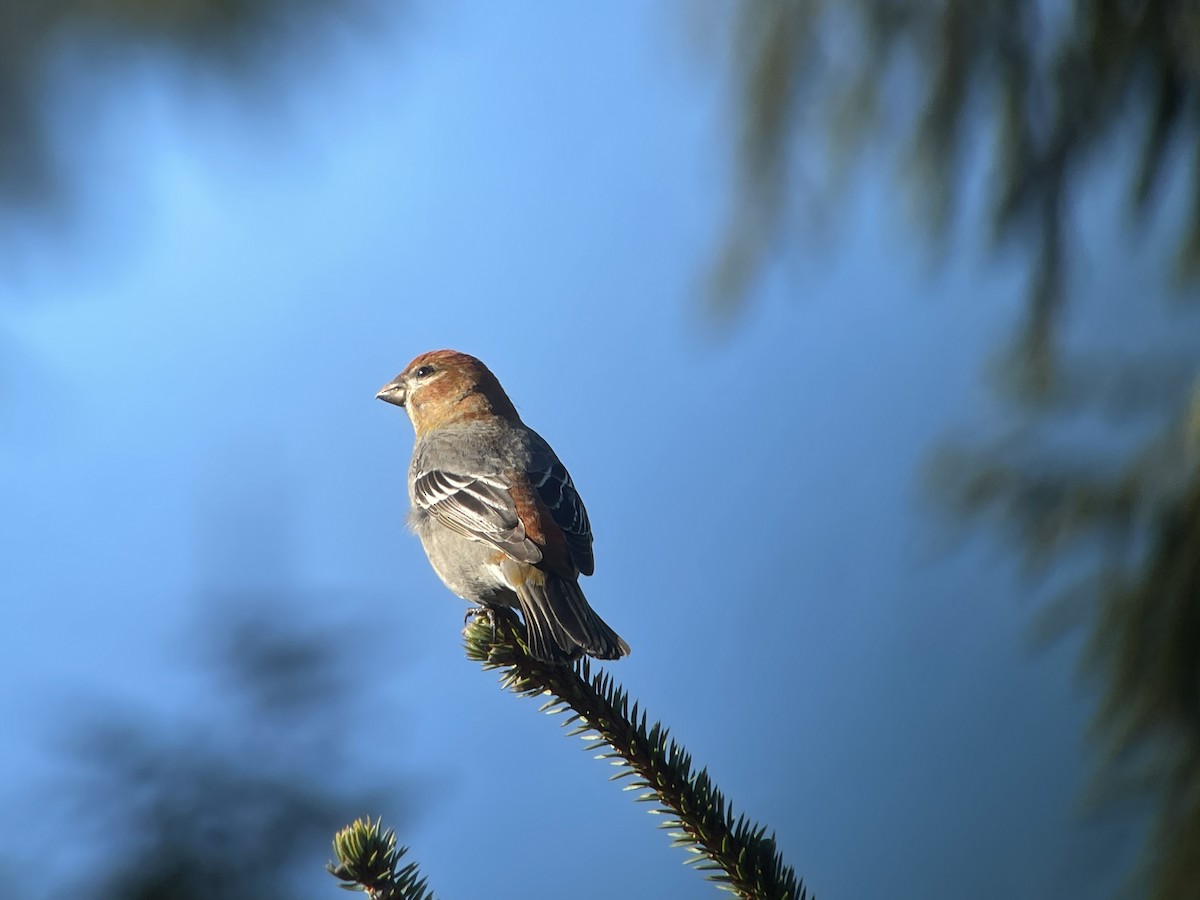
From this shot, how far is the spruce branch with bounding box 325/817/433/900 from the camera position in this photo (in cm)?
120

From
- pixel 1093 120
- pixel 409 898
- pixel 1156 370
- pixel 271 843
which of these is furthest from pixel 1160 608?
pixel 271 843

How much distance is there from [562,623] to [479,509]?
1.69 feet

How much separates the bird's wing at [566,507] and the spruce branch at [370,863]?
4.03ft

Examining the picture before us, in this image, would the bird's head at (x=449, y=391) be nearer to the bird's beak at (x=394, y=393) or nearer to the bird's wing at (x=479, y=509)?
the bird's beak at (x=394, y=393)

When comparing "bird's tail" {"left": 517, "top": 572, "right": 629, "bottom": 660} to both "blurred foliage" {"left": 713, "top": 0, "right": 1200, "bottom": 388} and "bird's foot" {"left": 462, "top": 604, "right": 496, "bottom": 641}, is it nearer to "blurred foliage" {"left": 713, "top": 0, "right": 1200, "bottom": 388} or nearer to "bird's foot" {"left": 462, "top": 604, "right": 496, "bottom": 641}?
"bird's foot" {"left": 462, "top": 604, "right": 496, "bottom": 641}

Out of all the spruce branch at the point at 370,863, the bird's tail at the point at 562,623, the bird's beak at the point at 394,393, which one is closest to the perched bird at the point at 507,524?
the bird's tail at the point at 562,623

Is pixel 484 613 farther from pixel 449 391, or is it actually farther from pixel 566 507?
pixel 449 391

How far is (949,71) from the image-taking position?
294 centimetres

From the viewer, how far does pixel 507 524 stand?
248 cm

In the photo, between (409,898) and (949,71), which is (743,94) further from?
(409,898)

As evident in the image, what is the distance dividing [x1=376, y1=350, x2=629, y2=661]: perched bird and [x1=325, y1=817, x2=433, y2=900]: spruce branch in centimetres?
66

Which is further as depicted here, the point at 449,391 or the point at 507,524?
the point at 449,391

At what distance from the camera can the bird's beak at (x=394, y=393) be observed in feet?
11.4

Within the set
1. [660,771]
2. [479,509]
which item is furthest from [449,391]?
[660,771]
